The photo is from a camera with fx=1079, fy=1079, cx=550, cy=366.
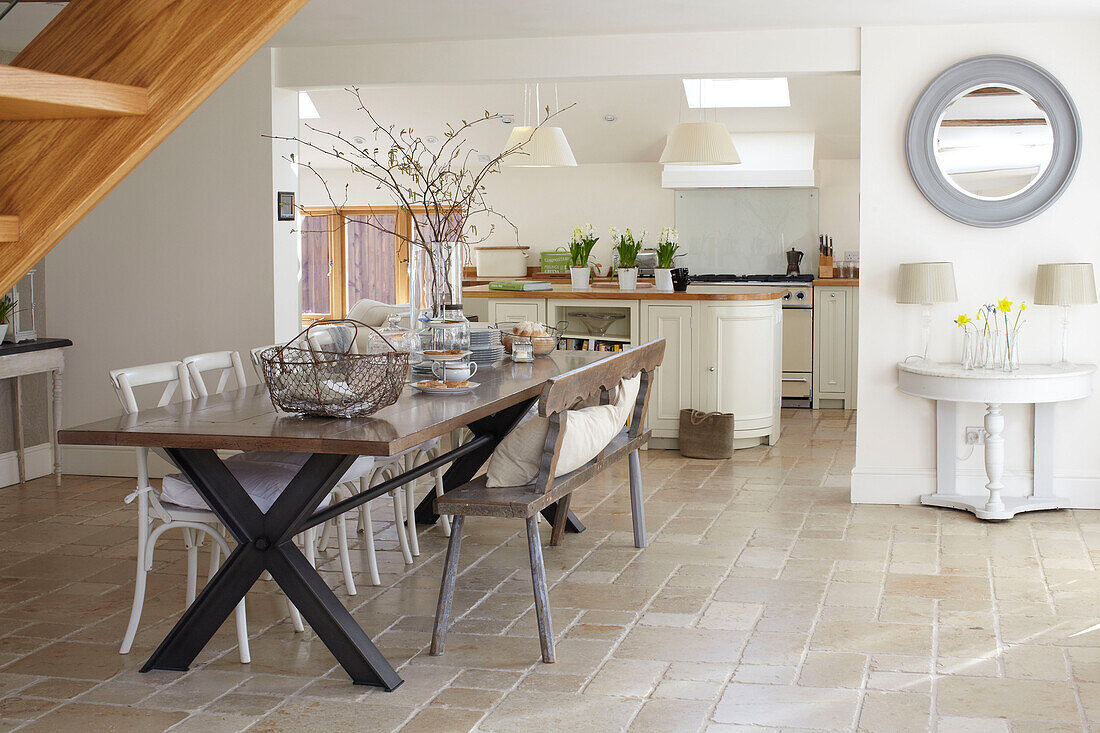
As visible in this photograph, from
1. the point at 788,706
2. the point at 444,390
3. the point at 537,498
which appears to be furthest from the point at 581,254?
the point at 788,706

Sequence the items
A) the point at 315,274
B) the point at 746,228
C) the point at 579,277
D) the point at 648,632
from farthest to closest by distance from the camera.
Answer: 1. the point at 315,274
2. the point at 746,228
3. the point at 579,277
4. the point at 648,632

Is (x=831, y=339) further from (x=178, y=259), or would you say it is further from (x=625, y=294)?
(x=178, y=259)

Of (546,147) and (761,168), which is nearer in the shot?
(546,147)

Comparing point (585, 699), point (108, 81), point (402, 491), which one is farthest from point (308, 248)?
point (108, 81)

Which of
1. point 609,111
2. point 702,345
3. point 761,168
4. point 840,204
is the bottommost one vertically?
point 702,345

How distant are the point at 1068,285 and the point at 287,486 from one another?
3.71m

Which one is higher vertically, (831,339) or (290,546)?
(831,339)

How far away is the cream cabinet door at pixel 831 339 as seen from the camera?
27.8 feet

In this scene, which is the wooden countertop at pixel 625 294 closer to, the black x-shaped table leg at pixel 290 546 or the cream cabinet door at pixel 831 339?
the cream cabinet door at pixel 831 339

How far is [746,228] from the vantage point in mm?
9484

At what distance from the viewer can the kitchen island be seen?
6.87 meters

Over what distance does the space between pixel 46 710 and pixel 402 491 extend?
181 centimetres

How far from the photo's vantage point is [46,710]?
2938 millimetres

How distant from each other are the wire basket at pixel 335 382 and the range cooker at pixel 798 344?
229 inches
